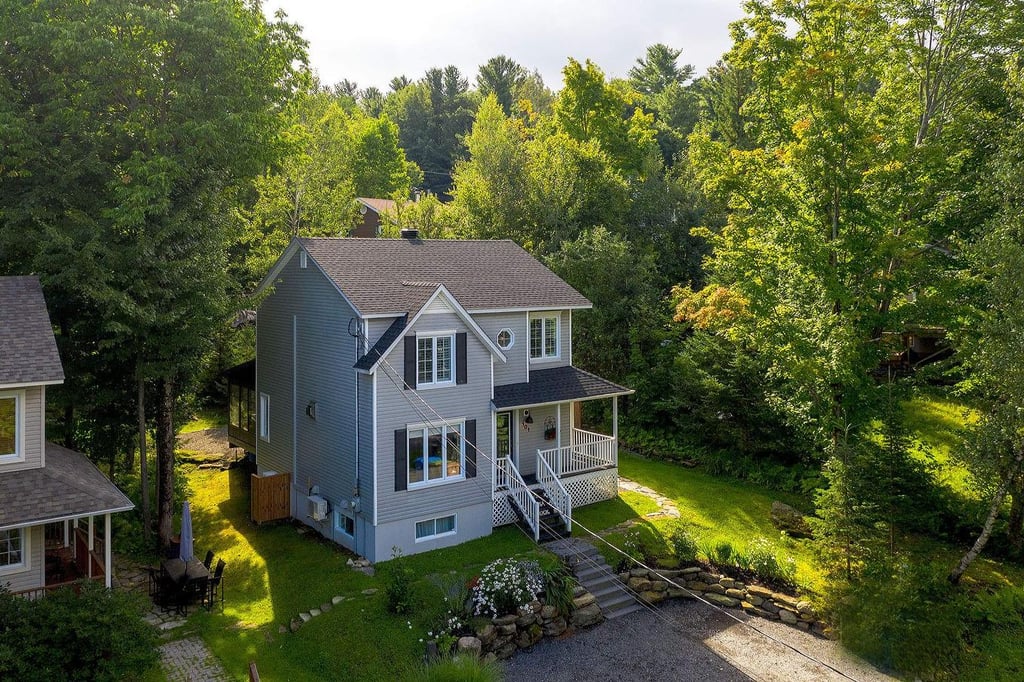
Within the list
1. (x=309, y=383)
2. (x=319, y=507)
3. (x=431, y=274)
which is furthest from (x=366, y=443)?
(x=431, y=274)

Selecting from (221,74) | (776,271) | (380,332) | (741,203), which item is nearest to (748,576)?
(776,271)

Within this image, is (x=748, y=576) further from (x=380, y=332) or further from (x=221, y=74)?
(x=221, y=74)

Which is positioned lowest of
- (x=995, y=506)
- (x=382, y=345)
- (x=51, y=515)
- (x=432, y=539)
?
(x=432, y=539)

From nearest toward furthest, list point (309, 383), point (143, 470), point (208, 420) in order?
point (143, 470)
point (309, 383)
point (208, 420)

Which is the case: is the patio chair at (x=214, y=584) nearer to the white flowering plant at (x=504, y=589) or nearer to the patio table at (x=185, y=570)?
the patio table at (x=185, y=570)

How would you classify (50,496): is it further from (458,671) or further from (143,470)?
(458,671)

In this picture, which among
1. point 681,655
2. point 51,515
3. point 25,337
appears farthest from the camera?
point 681,655

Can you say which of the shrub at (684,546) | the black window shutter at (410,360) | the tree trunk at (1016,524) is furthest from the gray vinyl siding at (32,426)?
the tree trunk at (1016,524)
